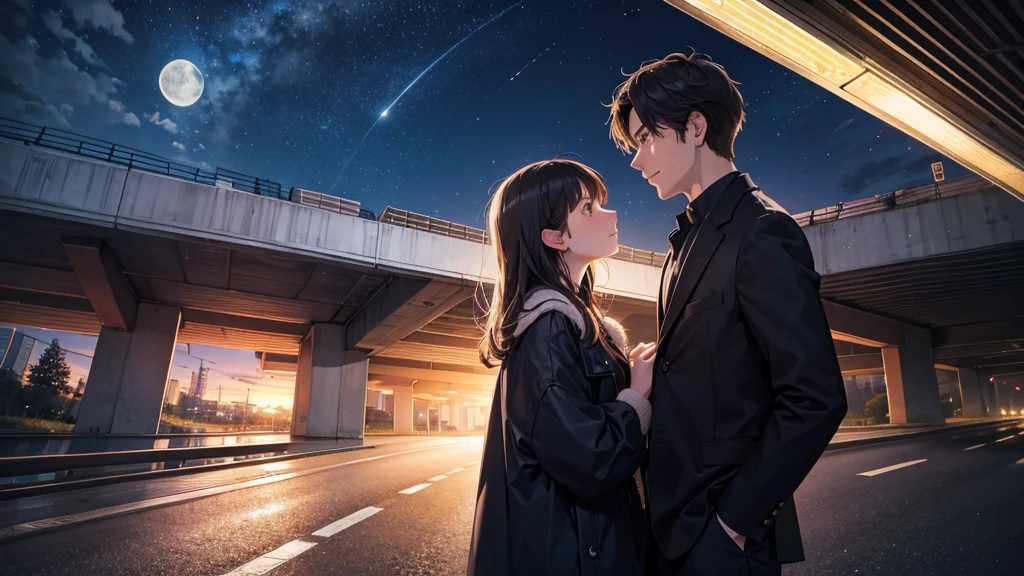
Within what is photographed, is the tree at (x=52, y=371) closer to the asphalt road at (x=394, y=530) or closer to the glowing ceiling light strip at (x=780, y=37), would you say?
the asphalt road at (x=394, y=530)

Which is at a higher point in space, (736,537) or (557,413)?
(557,413)

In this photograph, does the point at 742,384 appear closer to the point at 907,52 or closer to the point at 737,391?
the point at 737,391

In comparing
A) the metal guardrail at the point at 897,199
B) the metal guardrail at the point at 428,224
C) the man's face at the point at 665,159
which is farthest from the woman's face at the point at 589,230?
the metal guardrail at the point at 897,199

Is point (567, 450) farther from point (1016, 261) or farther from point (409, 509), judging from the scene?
point (1016, 261)

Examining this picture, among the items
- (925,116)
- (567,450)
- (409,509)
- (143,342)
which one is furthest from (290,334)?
(567,450)

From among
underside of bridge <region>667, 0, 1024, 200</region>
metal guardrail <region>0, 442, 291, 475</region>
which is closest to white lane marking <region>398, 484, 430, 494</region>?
metal guardrail <region>0, 442, 291, 475</region>

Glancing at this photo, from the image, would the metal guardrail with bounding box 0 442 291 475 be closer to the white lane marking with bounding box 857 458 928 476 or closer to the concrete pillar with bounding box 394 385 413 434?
the white lane marking with bounding box 857 458 928 476

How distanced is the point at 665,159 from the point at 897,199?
74.4ft

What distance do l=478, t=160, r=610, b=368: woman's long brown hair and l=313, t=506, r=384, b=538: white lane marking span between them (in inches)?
159

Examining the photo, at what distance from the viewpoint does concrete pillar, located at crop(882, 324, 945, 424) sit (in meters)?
29.2

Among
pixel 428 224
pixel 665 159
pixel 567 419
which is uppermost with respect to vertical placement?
pixel 428 224

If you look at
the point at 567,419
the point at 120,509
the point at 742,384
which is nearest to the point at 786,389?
the point at 742,384

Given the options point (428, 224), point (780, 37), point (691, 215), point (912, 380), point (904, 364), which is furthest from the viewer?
point (904, 364)

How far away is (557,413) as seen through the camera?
148 cm
